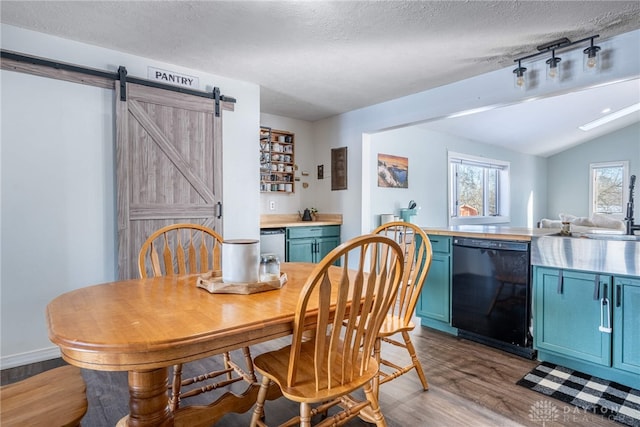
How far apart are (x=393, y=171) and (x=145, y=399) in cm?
448

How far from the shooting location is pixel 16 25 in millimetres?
2410

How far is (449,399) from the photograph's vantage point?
1979 mm

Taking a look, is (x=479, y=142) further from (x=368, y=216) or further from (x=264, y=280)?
(x=264, y=280)

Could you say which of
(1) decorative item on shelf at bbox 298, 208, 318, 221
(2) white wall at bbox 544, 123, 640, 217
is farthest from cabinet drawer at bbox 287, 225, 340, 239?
(2) white wall at bbox 544, 123, 640, 217

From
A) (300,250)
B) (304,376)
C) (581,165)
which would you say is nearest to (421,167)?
(300,250)

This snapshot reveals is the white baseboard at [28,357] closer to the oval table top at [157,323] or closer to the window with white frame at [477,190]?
the oval table top at [157,323]

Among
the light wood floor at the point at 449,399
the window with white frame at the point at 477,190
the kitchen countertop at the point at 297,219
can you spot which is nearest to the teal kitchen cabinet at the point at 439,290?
the light wood floor at the point at 449,399

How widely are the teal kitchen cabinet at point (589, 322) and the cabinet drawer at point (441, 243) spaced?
0.67 m

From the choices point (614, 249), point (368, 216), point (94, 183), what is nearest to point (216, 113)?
point (94, 183)

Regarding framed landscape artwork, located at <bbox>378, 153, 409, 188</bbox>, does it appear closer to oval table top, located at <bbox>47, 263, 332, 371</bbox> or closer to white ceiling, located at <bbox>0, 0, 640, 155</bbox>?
white ceiling, located at <bbox>0, 0, 640, 155</bbox>

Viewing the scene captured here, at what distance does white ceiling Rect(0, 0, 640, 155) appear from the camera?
2174 millimetres

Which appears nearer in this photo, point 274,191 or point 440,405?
point 440,405

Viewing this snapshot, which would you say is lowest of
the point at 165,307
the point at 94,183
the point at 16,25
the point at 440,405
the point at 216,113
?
the point at 440,405

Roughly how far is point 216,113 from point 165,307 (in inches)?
97.7
